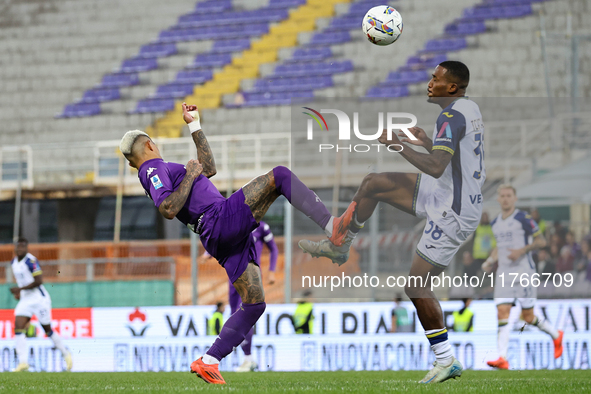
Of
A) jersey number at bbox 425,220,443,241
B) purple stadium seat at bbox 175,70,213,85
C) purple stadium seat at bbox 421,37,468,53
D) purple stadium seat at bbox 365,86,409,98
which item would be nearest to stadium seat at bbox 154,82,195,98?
purple stadium seat at bbox 175,70,213,85

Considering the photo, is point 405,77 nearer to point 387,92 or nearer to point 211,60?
point 387,92

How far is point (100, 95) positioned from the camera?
21.3m

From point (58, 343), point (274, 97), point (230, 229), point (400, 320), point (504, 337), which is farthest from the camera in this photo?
point (274, 97)

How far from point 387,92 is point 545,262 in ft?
29.9

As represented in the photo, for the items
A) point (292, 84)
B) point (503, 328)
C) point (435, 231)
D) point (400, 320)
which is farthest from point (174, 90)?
point (435, 231)

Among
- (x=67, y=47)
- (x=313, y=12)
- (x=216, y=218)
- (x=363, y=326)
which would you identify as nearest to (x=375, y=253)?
(x=363, y=326)

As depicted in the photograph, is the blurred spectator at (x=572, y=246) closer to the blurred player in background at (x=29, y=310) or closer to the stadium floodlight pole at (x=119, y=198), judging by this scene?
the blurred player in background at (x=29, y=310)

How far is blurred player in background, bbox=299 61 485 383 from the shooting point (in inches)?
245

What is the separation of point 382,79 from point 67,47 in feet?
30.7

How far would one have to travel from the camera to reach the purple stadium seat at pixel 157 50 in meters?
21.9

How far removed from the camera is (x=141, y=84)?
2123 centimetres

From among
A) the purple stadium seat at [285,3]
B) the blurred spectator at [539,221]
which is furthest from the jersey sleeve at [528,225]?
the purple stadium seat at [285,3]

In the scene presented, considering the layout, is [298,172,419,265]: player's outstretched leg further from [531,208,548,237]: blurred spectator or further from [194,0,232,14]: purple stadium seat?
[194,0,232,14]: purple stadium seat

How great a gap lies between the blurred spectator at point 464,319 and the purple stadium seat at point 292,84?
10.0m
